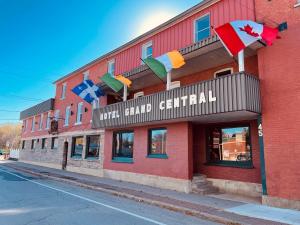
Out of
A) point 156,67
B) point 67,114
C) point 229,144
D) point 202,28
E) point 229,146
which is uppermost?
point 202,28

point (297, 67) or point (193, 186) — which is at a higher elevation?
point (297, 67)

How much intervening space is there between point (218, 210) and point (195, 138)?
6.18 m

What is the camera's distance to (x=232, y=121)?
12750 millimetres

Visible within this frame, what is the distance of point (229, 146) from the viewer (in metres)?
13.0

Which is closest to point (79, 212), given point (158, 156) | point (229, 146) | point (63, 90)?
point (158, 156)

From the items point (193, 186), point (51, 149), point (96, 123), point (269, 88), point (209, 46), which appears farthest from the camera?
point (51, 149)

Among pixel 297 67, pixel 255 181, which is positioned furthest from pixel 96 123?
pixel 297 67

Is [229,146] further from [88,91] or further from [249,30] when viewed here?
[88,91]

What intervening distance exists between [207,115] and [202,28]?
5844 millimetres

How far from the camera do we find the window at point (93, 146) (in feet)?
66.1

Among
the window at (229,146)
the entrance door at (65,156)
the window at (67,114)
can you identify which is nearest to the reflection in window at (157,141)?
the window at (229,146)

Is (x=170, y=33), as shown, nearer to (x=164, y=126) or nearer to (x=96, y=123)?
(x=164, y=126)

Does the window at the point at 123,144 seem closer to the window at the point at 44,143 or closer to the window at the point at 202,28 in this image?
the window at the point at 202,28

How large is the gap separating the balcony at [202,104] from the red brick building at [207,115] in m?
0.04
